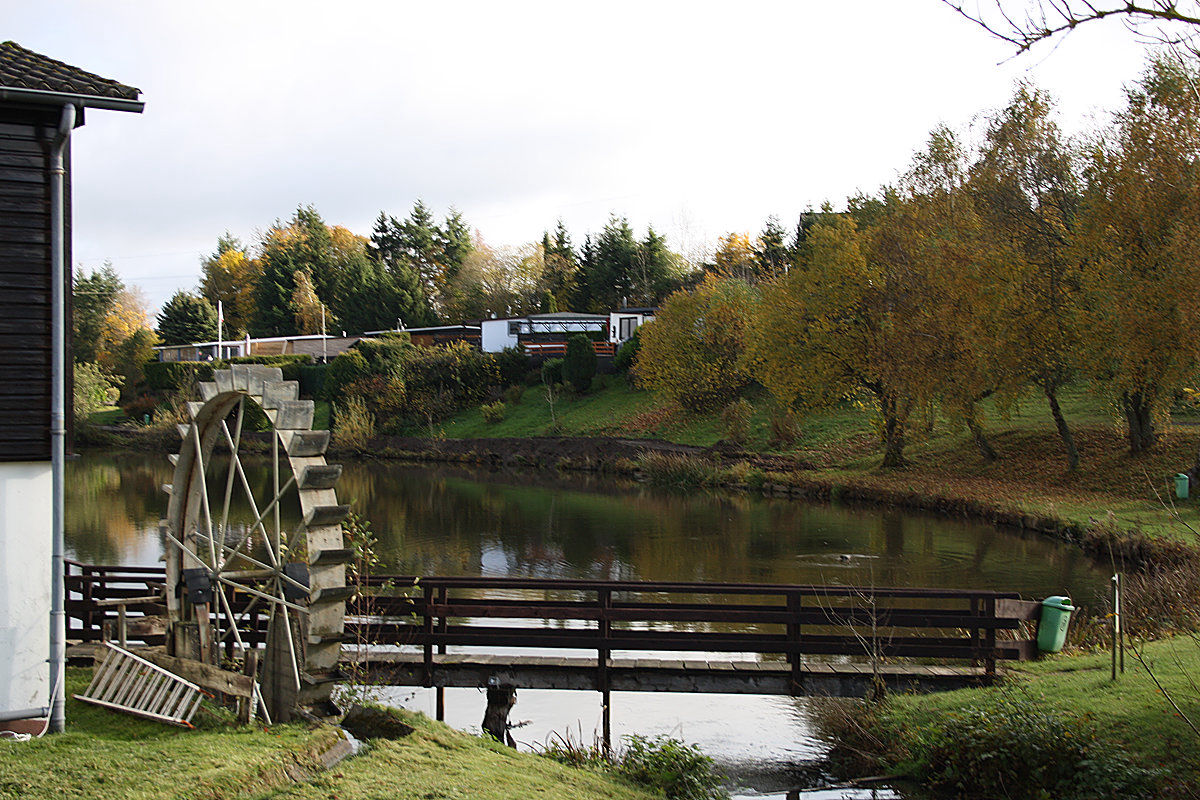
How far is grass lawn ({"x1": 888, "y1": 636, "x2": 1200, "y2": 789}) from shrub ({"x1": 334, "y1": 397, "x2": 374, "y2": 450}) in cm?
4196

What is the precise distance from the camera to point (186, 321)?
74.1 m

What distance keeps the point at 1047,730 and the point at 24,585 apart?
903cm

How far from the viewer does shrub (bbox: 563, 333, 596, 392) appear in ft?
171

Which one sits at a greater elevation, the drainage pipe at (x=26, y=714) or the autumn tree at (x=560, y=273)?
the autumn tree at (x=560, y=273)

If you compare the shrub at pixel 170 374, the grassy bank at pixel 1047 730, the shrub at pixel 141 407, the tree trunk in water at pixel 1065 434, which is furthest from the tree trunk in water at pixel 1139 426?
the shrub at pixel 141 407

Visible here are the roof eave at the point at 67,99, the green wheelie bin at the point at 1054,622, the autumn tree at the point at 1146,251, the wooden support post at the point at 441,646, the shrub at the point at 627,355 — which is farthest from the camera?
the shrub at the point at 627,355

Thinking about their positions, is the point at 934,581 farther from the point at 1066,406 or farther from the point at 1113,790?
the point at 1066,406

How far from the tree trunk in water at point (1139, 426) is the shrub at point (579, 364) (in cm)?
2895

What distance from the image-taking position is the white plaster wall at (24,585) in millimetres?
8961

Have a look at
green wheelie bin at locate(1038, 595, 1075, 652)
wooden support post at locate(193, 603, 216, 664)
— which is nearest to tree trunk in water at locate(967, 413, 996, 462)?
green wheelie bin at locate(1038, 595, 1075, 652)

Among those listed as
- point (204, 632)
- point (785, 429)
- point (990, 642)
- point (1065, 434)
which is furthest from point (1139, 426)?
point (204, 632)

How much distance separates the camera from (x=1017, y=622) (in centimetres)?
1070

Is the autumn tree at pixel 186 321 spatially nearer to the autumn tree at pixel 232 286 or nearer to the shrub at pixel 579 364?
the autumn tree at pixel 232 286

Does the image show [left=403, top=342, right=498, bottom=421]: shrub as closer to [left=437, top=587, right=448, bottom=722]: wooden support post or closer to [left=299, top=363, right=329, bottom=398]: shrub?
[left=299, top=363, right=329, bottom=398]: shrub
